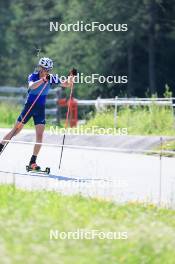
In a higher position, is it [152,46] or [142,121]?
[152,46]

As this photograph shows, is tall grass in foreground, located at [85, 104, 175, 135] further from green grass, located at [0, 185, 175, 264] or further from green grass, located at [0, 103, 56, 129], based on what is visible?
green grass, located at [0, 185, 175, 264]

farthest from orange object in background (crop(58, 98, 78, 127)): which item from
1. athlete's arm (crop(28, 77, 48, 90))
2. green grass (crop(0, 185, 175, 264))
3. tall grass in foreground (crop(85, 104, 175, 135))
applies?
green grass (crop(0, 185, 175, 264))

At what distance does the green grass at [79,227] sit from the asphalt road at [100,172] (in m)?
1.33

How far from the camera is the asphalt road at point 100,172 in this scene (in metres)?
13.2

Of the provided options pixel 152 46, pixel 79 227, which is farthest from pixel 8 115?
pixel 152 46

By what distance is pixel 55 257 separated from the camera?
764 centimetres

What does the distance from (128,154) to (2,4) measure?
4911 centimetres

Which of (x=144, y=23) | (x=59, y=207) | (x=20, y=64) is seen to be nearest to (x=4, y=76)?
(x=20, y=64)

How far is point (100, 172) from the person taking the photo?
15.7 m

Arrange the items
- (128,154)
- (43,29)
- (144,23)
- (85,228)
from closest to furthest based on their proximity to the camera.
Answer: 1. (85,228)
2. (128,154)
3. (144,23)
4. (43,29)

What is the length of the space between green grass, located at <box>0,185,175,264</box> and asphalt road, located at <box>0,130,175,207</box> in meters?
1.33

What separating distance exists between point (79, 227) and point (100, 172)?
6.43 metres

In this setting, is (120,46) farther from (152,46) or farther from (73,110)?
(73,110)

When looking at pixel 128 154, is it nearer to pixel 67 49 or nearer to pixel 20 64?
pixel 67 49
